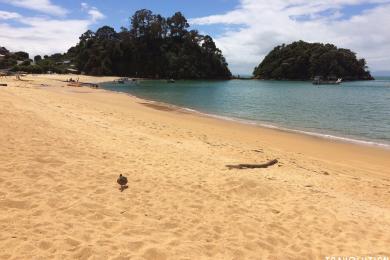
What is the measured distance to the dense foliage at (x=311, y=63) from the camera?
146m

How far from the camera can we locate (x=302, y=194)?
27.6 feet

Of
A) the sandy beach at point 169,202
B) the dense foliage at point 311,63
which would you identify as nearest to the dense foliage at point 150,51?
the dense foliage at point 311,63

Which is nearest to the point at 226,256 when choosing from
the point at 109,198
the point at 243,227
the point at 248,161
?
the point at 243,227

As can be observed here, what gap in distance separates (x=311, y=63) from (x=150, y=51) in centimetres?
6610

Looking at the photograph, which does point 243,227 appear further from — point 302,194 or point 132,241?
point 302,194

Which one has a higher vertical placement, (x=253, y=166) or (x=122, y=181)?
(x=122, y=181)

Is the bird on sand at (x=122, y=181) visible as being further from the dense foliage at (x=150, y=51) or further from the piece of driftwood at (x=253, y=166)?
the dense foliage at (x=150, y=51)

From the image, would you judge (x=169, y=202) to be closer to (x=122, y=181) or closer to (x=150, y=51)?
(x=122, y=181)

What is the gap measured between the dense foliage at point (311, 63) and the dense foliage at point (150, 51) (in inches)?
1503

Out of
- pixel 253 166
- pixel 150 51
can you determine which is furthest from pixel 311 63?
pixel 253 166

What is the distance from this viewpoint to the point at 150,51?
425 feet

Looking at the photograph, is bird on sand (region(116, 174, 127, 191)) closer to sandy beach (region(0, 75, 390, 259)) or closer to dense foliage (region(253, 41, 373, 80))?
sandy beach (region(0, 75, 390, 259))

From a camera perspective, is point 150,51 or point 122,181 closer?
point 122,181

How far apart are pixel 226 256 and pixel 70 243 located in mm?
2252
